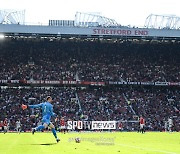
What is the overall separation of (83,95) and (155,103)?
11362 mm

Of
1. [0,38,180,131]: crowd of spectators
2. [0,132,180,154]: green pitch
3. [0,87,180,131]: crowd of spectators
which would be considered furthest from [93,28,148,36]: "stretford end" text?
[0,132,180,154]: green pitch

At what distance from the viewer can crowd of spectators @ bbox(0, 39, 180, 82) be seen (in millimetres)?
69875

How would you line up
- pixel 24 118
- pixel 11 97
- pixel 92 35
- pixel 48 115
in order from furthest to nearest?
pixel 92 35, pixel 11 97, pixel 24 118, pixel 48 115

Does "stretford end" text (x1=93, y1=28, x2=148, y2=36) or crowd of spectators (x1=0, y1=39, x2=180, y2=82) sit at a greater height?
"stretford end" text (x1=93, y1=28, x2=148, y2=36)

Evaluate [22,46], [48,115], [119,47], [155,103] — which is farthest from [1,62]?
→ [48,115]

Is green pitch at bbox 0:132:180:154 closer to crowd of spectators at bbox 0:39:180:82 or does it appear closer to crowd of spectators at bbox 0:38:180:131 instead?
crowd of spectators at bbox 0:38:180:131

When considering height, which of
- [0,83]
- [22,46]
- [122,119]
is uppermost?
[22,46]

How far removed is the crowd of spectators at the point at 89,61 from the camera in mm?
69875

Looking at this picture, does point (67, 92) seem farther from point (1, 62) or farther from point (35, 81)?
point (1, 62)

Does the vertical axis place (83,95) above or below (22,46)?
below

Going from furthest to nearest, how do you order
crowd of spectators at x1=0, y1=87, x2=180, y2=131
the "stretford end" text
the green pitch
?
the "stretford end" text → crowd of spectators at x1=0, y1=87, x2=180, y2=131 → the green pitch

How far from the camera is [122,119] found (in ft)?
199

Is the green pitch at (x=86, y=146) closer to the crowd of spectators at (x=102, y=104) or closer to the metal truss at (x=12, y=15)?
the crowd of spectators at (x=102, y=104)

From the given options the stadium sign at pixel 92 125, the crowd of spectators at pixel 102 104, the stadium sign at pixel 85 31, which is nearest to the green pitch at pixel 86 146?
the stadium sign at pixel 92 125
